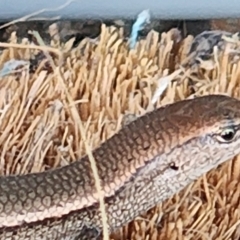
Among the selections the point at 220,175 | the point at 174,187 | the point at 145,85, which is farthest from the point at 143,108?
the point at 174,187

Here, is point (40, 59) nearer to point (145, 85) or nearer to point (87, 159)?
point (145, 85)

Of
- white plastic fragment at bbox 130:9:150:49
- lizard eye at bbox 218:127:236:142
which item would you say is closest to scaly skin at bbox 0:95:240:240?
lizard eye at bbox 218:127:236:142

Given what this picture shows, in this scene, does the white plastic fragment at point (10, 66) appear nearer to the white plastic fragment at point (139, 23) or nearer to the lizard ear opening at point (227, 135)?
the white plastic fragment at point (139, 23)

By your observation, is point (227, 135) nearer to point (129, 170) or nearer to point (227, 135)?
point (227, 135)

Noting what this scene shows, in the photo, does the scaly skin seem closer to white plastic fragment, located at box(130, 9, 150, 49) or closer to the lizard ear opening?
the lizard ear opening

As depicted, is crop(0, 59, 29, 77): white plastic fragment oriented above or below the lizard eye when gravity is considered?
below

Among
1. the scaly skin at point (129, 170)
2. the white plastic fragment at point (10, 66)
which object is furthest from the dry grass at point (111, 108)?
the scaly skin at point (129, 170)
